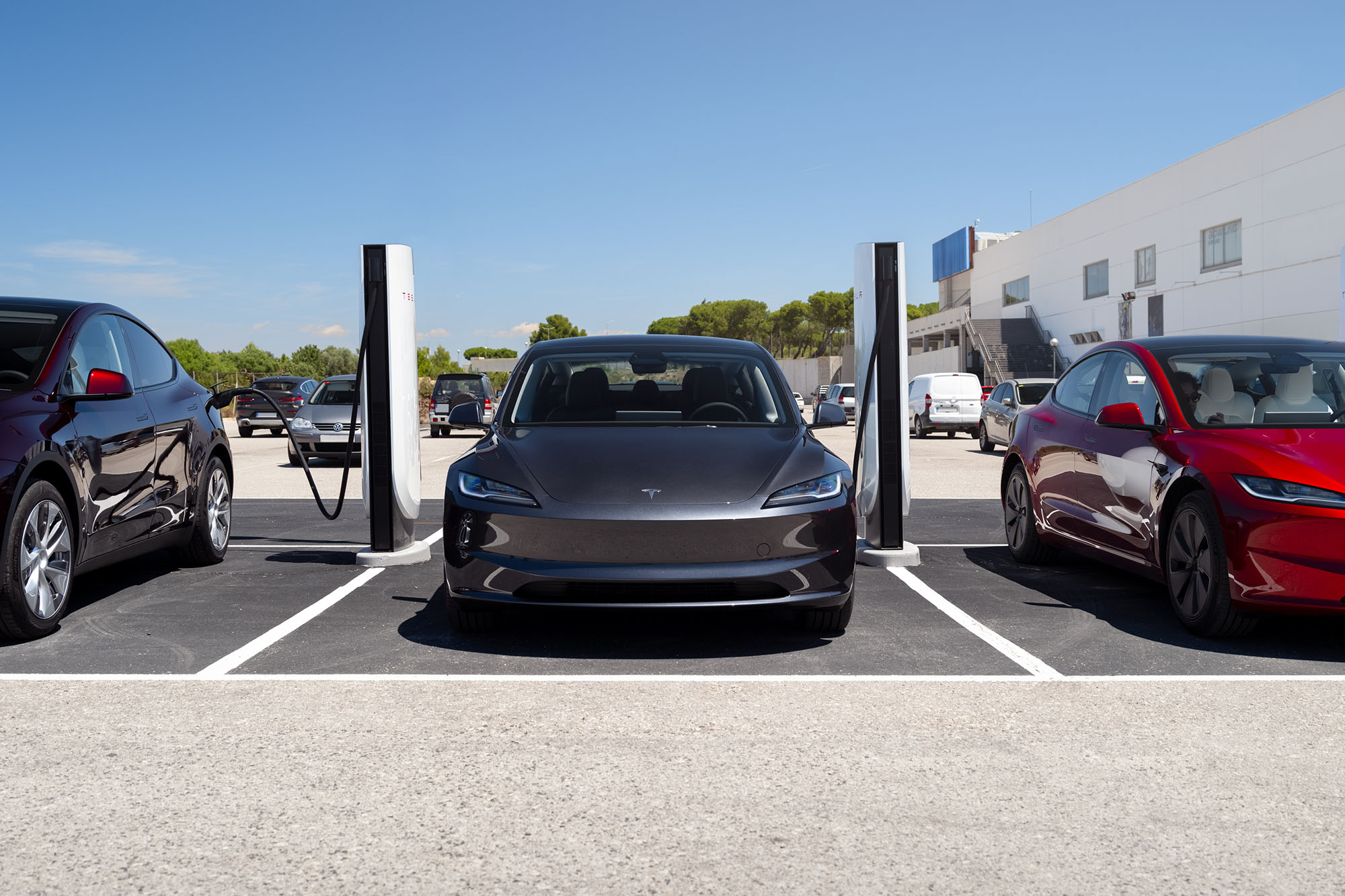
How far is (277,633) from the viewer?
5664mm

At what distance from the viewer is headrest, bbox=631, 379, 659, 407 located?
6.37 m

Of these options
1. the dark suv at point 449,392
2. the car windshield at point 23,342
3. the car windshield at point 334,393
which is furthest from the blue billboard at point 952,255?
the car windshield at point 23,342

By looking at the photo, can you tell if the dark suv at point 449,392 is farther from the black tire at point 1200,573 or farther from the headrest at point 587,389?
the black tire at point 1200,573

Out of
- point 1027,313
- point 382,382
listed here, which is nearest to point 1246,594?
point 382,382

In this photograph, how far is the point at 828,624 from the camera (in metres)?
5.47

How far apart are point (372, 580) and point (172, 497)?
48.9 inches

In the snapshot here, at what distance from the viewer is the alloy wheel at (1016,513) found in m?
7.83

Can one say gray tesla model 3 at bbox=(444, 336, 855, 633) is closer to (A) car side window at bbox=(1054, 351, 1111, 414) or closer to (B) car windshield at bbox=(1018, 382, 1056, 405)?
(A) car side window at bbox=(1054, 351, 1111, 414)

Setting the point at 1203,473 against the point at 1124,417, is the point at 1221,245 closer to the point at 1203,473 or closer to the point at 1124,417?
the point at 1124,417

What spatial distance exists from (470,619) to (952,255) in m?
80.6

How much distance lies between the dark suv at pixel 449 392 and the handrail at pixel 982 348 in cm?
3184

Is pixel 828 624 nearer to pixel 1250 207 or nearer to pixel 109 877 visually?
pixel 109 877

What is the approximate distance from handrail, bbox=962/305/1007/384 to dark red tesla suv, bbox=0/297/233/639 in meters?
52.2

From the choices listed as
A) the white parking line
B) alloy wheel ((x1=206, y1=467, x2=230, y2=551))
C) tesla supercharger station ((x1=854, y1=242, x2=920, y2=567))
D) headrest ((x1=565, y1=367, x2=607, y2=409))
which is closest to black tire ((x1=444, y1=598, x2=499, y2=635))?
the white parking line
